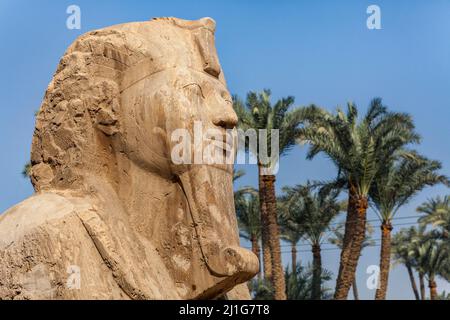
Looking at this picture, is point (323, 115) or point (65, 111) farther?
point (323, 115)

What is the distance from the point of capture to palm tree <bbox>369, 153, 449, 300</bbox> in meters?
19.3

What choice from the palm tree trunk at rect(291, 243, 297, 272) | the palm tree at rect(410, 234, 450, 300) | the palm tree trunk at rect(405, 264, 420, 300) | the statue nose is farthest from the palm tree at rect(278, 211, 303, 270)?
the statue nose

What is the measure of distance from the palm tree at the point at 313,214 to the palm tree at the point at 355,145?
2.37 m

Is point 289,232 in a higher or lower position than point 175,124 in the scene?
lower

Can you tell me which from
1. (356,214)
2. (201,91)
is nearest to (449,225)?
(356,214)

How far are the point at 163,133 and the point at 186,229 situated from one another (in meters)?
0.71

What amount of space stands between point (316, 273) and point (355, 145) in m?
5.62

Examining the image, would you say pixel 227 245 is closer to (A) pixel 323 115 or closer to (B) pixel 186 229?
(B) pixel 186 229

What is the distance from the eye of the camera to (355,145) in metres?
18.4

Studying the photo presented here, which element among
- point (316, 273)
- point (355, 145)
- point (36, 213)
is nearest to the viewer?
point (36, 213)

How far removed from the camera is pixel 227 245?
5746 millimetres

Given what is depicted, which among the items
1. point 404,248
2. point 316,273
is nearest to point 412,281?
point 404,248

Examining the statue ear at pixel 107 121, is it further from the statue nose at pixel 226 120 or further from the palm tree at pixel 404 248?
the palm tree at pixel 404 248

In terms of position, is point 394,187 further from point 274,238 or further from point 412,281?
point 412,281
